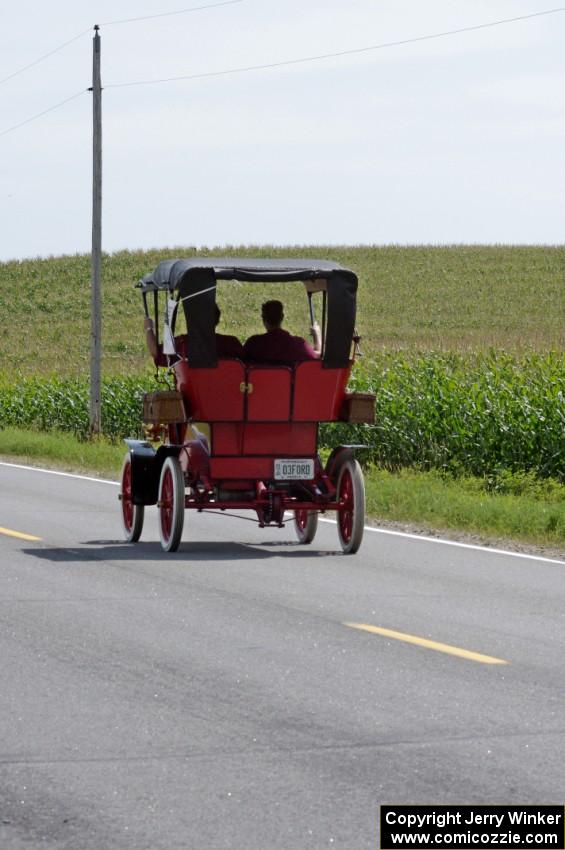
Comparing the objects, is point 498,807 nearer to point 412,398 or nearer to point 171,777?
point 171,777

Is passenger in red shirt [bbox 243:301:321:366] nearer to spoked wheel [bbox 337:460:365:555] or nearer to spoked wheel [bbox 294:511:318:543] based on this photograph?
spoked wheel [bbox 337:460:365:555]

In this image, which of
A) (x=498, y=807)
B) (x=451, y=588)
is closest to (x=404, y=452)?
(x=451, y=588)

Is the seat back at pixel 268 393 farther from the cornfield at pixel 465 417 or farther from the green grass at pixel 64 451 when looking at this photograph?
the green grass at pixel 64 451

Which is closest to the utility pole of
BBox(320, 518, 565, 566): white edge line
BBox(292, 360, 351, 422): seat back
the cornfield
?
the cornfield

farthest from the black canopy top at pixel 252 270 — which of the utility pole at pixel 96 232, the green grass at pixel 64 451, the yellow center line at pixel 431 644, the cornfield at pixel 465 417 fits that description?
the utility pole at pixel 96 232

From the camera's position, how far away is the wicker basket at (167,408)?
14.4 meters

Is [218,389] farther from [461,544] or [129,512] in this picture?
[461,544]

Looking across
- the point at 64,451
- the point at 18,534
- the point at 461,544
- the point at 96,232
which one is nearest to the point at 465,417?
the point at 461,544

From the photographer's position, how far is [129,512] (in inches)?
608

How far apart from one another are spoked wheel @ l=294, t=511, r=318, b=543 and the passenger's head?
1821 millimetres

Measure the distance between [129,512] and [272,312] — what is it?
7.90 ft

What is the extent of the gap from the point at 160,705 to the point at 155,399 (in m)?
6.85

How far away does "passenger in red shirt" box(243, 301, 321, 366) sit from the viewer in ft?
48.5

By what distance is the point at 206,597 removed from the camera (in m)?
11.5
